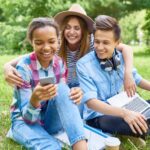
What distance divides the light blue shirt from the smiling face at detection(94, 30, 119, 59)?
128 millimetres

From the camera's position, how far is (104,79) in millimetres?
3395

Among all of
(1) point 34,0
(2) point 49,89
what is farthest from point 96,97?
(1) point 34,0

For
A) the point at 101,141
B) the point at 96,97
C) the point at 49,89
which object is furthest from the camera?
the point at 96,97

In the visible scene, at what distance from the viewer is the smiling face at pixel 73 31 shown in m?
3.71

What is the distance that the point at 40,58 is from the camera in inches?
119

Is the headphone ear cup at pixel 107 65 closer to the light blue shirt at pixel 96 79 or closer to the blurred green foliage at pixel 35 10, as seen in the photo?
the light blue shirt at pixel 96 79

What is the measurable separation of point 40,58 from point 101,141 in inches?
31.0

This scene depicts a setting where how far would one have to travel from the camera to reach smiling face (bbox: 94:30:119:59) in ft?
10.8

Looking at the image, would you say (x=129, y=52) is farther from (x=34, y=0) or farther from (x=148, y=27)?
(x=148, y=27)

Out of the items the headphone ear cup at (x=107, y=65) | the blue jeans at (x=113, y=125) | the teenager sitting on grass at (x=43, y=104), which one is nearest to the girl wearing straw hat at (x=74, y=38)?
the headphone ear cup at (x=107, y=65)

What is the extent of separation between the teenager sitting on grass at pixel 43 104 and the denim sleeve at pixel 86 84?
0.75 ft

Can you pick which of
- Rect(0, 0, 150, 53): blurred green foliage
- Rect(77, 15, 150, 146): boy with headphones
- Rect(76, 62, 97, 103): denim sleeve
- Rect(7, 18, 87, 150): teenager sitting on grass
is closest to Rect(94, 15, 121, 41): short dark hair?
Rect(77, 15, 150, 146): boy with headphones

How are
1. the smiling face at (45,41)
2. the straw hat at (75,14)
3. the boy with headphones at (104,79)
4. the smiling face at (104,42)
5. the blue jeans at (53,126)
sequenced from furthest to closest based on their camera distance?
the straw hat at (75,14) < the smiling face at (104,42) < the boy with headphones at (104,79) < the smiling face at (45,41) < the blue jeans at (53,126)

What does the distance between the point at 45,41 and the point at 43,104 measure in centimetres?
48
